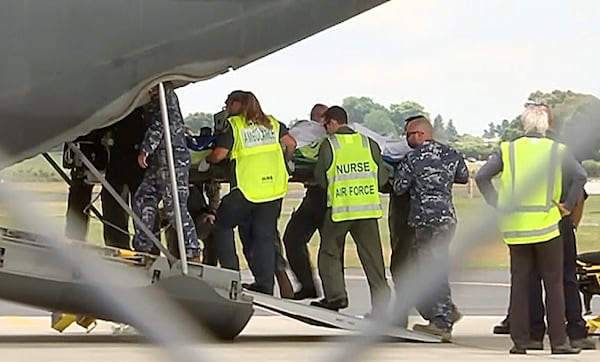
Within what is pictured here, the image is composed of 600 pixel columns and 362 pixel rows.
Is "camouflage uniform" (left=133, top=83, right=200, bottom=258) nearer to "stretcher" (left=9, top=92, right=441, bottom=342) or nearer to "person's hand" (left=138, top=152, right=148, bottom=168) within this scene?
"person's hand" (left=138, top=152, right=148, bottom=168)

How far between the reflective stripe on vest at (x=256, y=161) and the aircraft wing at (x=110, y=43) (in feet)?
8.85

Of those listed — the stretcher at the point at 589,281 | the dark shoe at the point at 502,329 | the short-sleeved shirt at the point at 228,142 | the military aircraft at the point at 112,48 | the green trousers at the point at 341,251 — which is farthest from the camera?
the dark shoe at the point at 502,329

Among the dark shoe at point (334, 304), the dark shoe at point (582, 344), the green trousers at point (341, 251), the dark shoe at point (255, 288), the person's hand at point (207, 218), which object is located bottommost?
→ the dark shoe at point (582, 344)

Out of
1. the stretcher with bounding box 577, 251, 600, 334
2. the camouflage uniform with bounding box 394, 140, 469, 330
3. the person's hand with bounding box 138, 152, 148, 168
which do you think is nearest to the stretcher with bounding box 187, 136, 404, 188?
the camouflage uniform with bounding box 394, 140, 469, 330

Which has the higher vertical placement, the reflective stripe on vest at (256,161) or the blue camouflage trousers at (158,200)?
Result: the reflective stripe on vest at (256,161)

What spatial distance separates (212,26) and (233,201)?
10.4ft

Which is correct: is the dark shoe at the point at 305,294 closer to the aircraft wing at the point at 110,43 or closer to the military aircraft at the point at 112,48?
the military aircraft at the point at 112,48

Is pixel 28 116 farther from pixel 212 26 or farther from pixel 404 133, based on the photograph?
pixel 404 133

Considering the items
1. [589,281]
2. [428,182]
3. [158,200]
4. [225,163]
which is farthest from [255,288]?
[589,281]

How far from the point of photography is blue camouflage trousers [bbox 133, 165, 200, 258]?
7247mm

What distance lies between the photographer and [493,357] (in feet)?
24.4

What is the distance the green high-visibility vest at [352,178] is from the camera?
817 cm

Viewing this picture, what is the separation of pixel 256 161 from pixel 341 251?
92 cm

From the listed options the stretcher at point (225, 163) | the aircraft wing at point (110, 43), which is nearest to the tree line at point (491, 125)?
the aircraft wing at point (110, 43)
